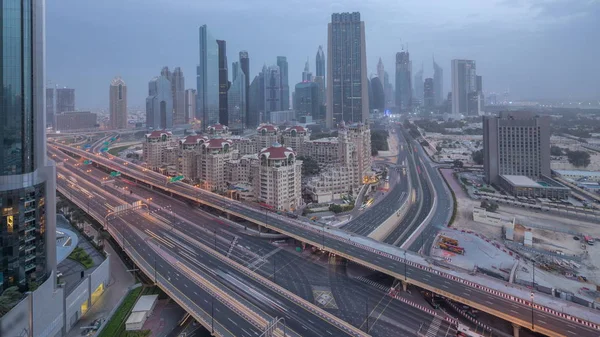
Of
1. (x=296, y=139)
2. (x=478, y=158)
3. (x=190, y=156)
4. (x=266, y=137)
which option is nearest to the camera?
(x=190, y=156)

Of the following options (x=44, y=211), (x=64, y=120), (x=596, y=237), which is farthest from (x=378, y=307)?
(x=64, y=120)

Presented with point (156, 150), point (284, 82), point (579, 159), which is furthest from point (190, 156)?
point (284, 82)

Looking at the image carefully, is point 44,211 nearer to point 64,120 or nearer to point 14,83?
point 14,83

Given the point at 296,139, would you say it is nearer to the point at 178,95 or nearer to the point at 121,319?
the point at 121,319

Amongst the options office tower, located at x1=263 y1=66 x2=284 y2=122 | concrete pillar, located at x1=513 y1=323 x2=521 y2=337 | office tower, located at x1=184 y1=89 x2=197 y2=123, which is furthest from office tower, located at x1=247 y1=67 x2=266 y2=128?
concrete pillar, located at x1=513 y1=323 x2=521 y2=337

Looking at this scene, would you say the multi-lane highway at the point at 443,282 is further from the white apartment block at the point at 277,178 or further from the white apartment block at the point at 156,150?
the white apartment block at the point at 156,150
